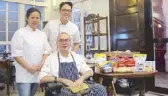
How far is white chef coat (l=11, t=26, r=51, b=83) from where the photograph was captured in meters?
2.10

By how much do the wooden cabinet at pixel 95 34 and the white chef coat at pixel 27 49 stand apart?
2345mm

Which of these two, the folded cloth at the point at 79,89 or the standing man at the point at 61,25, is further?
the standing man at the point at 61,25

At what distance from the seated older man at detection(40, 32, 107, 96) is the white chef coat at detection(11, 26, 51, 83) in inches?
5.3

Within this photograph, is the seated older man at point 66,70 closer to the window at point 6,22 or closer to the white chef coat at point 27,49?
the white chef coat at point 27,49

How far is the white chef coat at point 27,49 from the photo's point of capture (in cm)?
210

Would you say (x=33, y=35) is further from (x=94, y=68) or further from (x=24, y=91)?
(x=94, y=68)

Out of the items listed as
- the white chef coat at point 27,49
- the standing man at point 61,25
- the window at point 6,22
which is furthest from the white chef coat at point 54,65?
the window at point 6,22

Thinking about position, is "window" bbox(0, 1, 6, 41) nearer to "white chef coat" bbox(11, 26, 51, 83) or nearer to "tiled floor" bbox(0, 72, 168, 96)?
"tiled floor" bbox(0, 72, 168, 96)

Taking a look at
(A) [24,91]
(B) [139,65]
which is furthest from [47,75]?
(B) [139,65]

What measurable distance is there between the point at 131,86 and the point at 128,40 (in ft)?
3.45

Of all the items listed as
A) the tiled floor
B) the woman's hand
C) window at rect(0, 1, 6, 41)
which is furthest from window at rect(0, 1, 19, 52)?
the woman's hand

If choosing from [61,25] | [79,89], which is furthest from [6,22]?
[79,89]

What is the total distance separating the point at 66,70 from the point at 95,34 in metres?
2.64

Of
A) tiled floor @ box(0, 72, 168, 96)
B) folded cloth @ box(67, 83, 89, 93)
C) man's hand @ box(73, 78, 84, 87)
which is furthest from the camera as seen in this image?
tiled floor @ box(0, 72, 168, 96)
